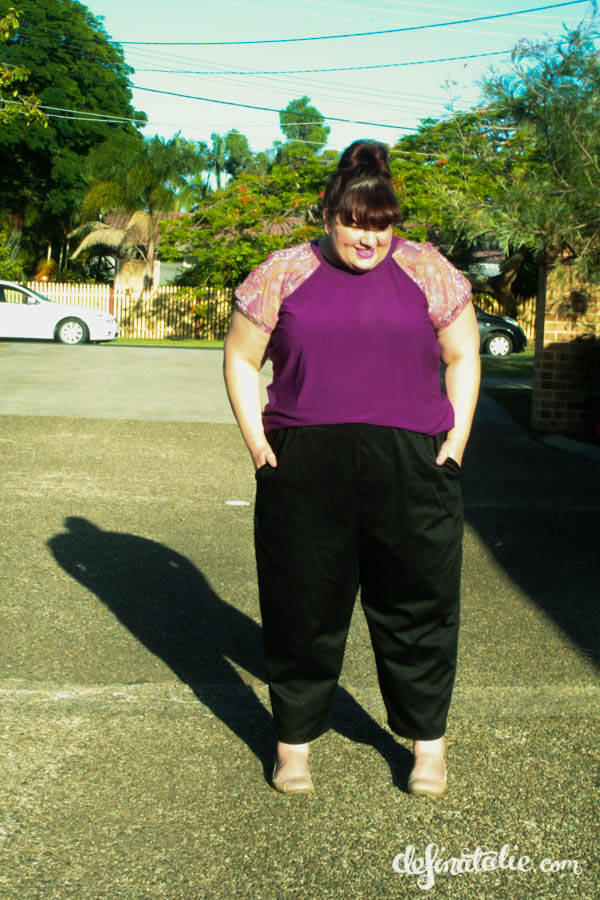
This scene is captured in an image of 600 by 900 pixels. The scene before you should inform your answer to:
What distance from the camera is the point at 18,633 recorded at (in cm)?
457

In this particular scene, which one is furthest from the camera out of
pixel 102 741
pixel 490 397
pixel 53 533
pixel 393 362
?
pixel 490 397

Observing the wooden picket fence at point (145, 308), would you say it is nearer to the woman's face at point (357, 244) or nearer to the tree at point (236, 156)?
the woman's face at point (357, 244)

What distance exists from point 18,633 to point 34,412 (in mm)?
7292

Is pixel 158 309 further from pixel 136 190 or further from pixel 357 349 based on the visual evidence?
pixel 357 349

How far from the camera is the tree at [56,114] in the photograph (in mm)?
39250

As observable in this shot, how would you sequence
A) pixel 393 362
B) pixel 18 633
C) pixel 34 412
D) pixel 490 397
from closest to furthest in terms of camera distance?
pixel 393 362
pixel 18 633
pixel 34 412
pixel 490 397

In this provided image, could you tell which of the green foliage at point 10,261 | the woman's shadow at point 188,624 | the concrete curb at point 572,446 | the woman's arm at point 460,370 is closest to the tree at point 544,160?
the concrete curb at point 572,446

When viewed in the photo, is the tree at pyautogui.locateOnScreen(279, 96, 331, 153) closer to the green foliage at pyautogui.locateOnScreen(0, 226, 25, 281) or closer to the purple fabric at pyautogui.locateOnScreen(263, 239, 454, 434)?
the green foliage at pyautogui.locateOnScreen(0, 226, 25, 281)

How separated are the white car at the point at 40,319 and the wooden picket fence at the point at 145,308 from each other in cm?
802

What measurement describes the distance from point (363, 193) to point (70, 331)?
22.3 m

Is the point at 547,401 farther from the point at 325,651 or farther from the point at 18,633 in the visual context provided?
the point at 325,651

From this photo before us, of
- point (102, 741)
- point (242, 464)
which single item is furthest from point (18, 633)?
point (242, 464)

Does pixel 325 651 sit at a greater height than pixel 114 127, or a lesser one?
lesser

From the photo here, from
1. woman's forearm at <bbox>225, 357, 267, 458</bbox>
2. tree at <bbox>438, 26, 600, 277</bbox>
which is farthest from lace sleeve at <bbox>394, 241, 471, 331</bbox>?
tree at <bbox>438, 26, 600, 277</bbox>
